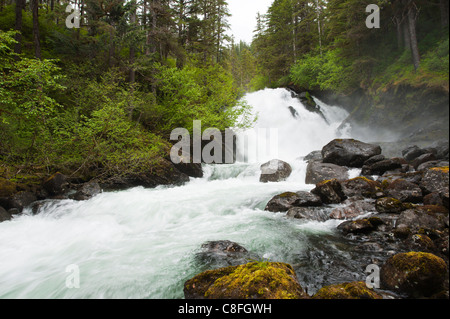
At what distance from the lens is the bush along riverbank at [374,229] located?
2959 mm

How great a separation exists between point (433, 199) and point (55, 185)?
13.0m

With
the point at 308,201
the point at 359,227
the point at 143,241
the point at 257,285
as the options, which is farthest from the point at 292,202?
the point at 257,285

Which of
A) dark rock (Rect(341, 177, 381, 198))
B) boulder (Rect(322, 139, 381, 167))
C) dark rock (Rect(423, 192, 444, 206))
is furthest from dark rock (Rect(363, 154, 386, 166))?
dark rock (Rect(423, 192, 444, 206))

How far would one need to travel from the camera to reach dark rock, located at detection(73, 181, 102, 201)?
354 inches

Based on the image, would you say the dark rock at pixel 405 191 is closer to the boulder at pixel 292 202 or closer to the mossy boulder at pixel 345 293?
the boulder at pixel 292 202

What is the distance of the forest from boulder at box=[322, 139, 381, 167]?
3.47 meters

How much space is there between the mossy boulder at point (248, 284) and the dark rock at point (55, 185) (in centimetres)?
844

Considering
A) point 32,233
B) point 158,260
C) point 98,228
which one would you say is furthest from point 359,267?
point 32,233

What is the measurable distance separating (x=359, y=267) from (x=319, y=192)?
428 cm

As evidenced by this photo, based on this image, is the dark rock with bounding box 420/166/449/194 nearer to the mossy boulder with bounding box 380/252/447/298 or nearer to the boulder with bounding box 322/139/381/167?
the mossy boulder with bounding box 380/252/447/298

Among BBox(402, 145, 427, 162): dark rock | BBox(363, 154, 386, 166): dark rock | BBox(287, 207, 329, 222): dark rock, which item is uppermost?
BBox(402, 145, 427, 162): dark rock

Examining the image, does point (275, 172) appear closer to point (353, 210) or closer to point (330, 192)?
point (330, 192)

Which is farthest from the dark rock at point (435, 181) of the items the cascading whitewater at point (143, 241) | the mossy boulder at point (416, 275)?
the mossy boulder at point (416, 275)

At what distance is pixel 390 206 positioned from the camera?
649 centimetres
